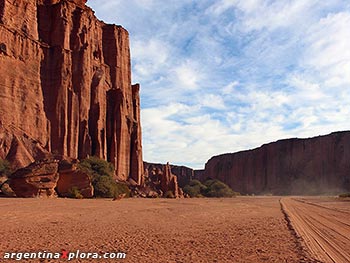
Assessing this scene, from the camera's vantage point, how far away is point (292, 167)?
115750 millimetres

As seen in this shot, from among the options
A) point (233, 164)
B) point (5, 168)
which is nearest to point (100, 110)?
point (5, 168)

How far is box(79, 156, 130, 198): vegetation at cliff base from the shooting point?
38.0 meters

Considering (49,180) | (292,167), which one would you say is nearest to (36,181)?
(49,180)

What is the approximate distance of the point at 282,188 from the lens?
113m

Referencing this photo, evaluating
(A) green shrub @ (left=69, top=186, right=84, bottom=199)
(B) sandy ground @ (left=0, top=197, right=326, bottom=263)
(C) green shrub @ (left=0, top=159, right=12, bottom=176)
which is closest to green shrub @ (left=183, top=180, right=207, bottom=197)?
(C) green shrub @ (left=0, top=159, right=12, bottom=176)

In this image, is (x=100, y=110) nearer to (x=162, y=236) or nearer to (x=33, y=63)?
(x=33, y=63)

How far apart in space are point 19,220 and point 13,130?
33761mm

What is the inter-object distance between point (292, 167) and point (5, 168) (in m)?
95.7

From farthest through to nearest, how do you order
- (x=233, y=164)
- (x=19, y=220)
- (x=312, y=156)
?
(x=233, y=164)
(x=312, y=156)
(x=19, y=220)

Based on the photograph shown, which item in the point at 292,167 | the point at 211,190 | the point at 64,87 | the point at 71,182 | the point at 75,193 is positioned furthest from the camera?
the point at 292,167

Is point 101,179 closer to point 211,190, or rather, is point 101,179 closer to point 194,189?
point 194,189

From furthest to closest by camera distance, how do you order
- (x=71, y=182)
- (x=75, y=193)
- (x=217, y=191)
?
(x=217, y=191) < (x=71, y=182) < (x=75, y=193)

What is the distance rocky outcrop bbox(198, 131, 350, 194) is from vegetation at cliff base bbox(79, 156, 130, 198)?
7431 cm

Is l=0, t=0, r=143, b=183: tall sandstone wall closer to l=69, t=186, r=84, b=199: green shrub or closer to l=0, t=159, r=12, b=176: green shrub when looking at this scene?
l=0, t=159, r=12, b=176: green shrub
